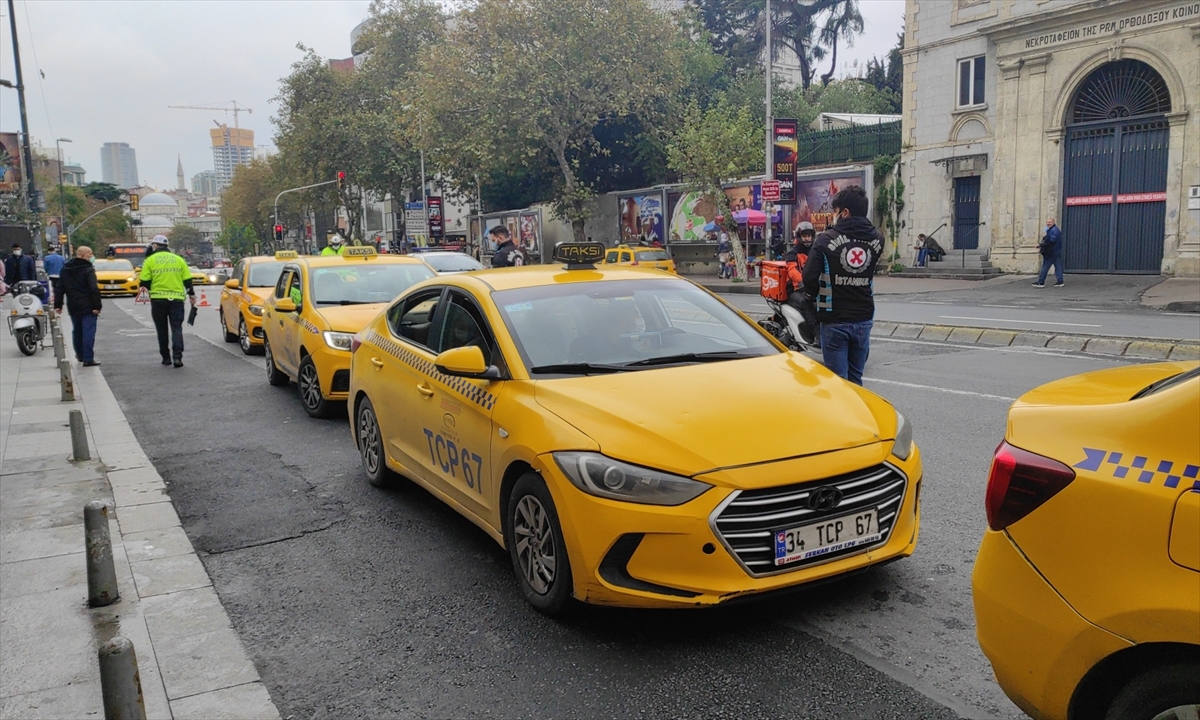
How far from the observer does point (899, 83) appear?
56.9 m

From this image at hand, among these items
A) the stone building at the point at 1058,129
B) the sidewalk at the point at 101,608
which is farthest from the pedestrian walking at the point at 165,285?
the stone building at the point at 1058,129

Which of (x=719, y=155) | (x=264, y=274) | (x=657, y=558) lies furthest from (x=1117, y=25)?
(x=657, y=558)

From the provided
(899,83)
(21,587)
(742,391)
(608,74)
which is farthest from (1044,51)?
(899,83)

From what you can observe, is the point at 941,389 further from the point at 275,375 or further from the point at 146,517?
the point at 275,375

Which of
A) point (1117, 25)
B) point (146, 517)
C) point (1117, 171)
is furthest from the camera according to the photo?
point (1117, 171)

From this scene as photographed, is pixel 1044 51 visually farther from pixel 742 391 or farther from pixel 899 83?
pixel 899 83

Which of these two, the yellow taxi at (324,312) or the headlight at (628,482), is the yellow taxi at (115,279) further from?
the headlight at (628,482)

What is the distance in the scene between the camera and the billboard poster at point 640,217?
137 feet

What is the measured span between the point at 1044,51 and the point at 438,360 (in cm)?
2673

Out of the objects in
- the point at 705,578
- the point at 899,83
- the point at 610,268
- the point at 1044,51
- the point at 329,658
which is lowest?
the point at 329,658

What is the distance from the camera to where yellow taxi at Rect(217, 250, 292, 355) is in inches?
572

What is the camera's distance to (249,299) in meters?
14.9

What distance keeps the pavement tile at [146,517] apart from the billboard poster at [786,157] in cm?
2361

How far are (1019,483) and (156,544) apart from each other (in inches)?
186
